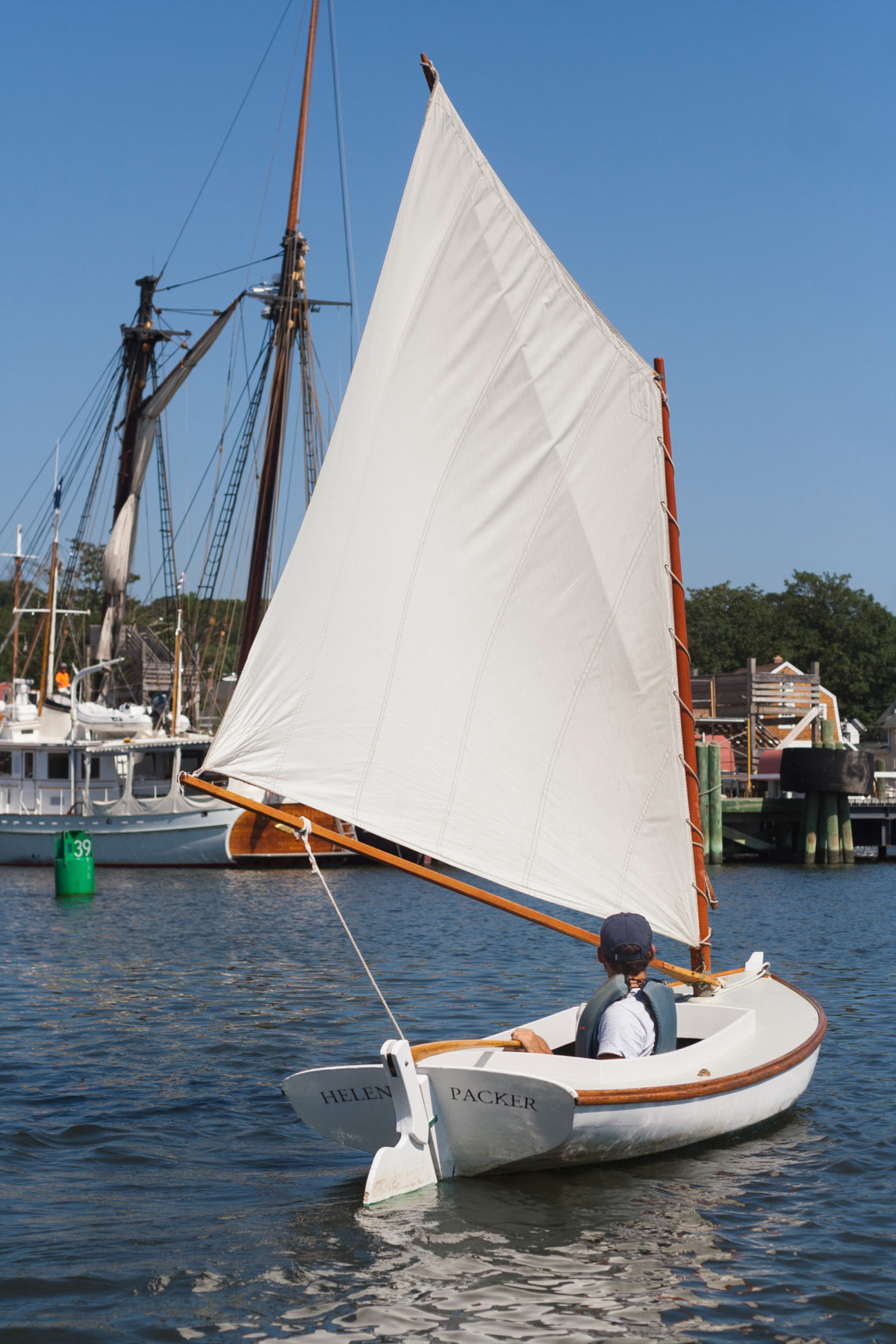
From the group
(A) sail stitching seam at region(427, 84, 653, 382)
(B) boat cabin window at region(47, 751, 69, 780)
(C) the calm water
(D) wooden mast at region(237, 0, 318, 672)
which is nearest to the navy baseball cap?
(C) the calm water

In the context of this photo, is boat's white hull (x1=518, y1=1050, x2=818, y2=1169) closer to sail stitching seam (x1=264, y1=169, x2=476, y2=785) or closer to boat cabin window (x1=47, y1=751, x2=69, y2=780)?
sail stitching seam (x1=264, y1=169, x2=476, y2=785)

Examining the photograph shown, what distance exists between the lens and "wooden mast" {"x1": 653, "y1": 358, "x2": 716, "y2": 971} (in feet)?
37.1

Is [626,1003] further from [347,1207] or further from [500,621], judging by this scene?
[500,621]

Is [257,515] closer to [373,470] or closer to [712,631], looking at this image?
[373,470]

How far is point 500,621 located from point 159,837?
117 feet

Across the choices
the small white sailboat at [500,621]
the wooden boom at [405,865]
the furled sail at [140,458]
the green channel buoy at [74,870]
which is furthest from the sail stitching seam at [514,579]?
the furled sail at [140,458]

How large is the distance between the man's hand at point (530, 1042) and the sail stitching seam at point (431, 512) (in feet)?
6.91

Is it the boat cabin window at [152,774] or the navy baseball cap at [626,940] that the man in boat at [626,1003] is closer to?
the navy baseball cap at [626,940]

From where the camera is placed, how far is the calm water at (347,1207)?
7273 millimetres

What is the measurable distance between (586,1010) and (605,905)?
109 cm

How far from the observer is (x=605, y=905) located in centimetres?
1051

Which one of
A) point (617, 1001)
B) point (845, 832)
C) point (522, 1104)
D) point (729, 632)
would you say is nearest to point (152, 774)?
point (845, 832)

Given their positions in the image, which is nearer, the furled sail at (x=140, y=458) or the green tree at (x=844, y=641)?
the furled sail at (x=140, y=458)

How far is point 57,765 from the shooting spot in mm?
48031
